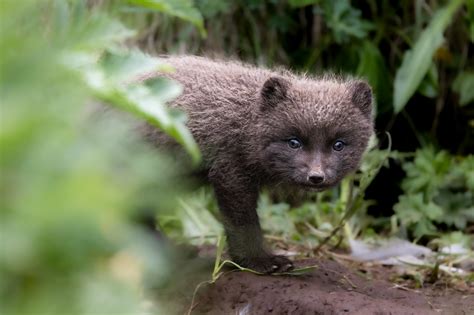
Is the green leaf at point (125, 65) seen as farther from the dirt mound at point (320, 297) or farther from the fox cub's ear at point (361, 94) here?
the fox cub's ear at point (361, 94)

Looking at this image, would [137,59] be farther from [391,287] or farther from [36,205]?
[391,287]

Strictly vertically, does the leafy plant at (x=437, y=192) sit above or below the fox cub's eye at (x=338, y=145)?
below

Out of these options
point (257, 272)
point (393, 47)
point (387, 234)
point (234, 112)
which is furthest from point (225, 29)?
point (257, 272)

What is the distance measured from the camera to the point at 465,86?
7375mm

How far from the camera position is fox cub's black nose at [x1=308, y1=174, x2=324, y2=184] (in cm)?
451

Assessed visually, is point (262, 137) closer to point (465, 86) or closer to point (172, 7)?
point (172, 7)

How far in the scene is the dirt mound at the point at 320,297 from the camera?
4070 mm

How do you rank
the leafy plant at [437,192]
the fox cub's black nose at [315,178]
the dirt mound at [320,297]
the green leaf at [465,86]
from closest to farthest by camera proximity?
the dirt mound at [320,297]
the fox cub's black nose at [315,178]
the leafy plant at [437,192]
the green leaf at [465,86]

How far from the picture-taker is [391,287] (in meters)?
4.84

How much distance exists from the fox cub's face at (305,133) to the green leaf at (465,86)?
292cm

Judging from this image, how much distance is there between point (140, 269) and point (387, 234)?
5.50 metres

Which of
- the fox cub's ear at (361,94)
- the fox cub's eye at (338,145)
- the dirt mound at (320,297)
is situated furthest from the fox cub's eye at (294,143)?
the dirt mound at (320,297)

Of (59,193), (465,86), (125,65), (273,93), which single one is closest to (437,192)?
(465,86)

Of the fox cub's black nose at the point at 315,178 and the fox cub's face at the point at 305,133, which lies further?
the fox cub's face at the point at 305,133
